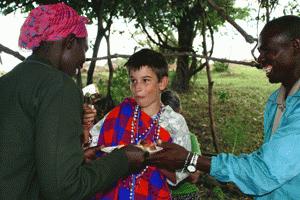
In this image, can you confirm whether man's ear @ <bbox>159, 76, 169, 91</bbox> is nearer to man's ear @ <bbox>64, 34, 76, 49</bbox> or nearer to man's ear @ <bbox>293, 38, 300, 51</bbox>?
man's ear @ <bbox>293, 38, 300, 51</bbox>

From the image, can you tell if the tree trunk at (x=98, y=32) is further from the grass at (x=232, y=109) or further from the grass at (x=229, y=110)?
the grass at (x=232, y=109)

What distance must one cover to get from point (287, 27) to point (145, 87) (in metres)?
1.05

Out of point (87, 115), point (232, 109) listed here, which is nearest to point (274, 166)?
point (87, 115)

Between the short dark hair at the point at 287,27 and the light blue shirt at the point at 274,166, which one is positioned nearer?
the light blue shirt at the point at 274,166

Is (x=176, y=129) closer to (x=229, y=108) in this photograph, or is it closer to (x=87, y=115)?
(x=87, y=115)

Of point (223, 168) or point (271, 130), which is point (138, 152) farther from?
point (271, 130)

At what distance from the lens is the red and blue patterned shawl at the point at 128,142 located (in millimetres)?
2475

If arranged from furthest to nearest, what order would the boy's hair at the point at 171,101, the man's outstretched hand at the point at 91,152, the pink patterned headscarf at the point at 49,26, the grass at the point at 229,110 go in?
the grass at the point at 229,110
the boy's hair at the point at 171,101
the man's outstretched hand at the point at 91,152
the pink patterned headscarf at the point at 49,26

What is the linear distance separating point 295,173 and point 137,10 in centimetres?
599

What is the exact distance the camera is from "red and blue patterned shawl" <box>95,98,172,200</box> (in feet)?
8.12

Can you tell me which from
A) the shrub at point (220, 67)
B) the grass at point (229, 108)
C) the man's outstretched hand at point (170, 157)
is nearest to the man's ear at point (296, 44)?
the man's outstretched hand at point (170, 157)

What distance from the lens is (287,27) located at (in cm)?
219

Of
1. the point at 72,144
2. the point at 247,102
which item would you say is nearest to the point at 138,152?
the point at 72,144

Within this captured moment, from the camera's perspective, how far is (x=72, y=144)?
4.87ft
